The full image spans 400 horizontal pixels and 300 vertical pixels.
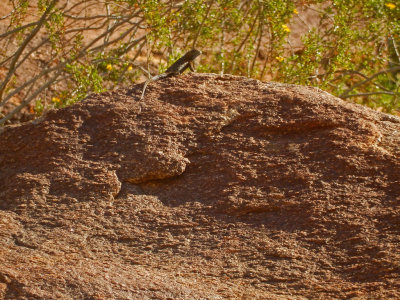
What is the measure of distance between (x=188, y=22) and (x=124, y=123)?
2.68 meters

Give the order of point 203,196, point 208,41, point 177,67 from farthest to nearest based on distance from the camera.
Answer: point 208,41 → point 177,67 → point 203,196

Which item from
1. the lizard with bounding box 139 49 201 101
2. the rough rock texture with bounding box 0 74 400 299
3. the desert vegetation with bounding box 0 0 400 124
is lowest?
the rough rock texture with bounding box 0 74 400 299

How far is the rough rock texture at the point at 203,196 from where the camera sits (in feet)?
9.30

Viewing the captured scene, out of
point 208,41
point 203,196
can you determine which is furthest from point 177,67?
point 208,41

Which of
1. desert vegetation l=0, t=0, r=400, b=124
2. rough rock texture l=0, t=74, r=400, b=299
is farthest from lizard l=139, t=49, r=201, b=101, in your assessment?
desert vegetation l=0, t=0, r=400, b=124

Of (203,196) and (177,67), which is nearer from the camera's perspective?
(203,196)

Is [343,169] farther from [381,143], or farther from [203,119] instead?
[203,119]

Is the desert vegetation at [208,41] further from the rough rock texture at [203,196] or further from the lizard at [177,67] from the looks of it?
the rough rock texture at [203,196]

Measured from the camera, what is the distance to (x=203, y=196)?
3301 mm

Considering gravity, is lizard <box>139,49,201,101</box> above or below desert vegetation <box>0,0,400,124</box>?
below

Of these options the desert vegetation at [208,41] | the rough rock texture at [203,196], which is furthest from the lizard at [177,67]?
the desert vegetation at [208,41]

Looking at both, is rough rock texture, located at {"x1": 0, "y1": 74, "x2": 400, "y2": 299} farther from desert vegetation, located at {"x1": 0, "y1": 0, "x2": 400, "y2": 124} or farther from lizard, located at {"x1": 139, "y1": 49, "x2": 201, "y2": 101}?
desert vegetation, located at {"x1": 0, "y1": 0, "x2": 400, "y2": 124}

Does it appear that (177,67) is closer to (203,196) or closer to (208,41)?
(203,196)

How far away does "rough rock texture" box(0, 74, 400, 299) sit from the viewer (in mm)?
2836
